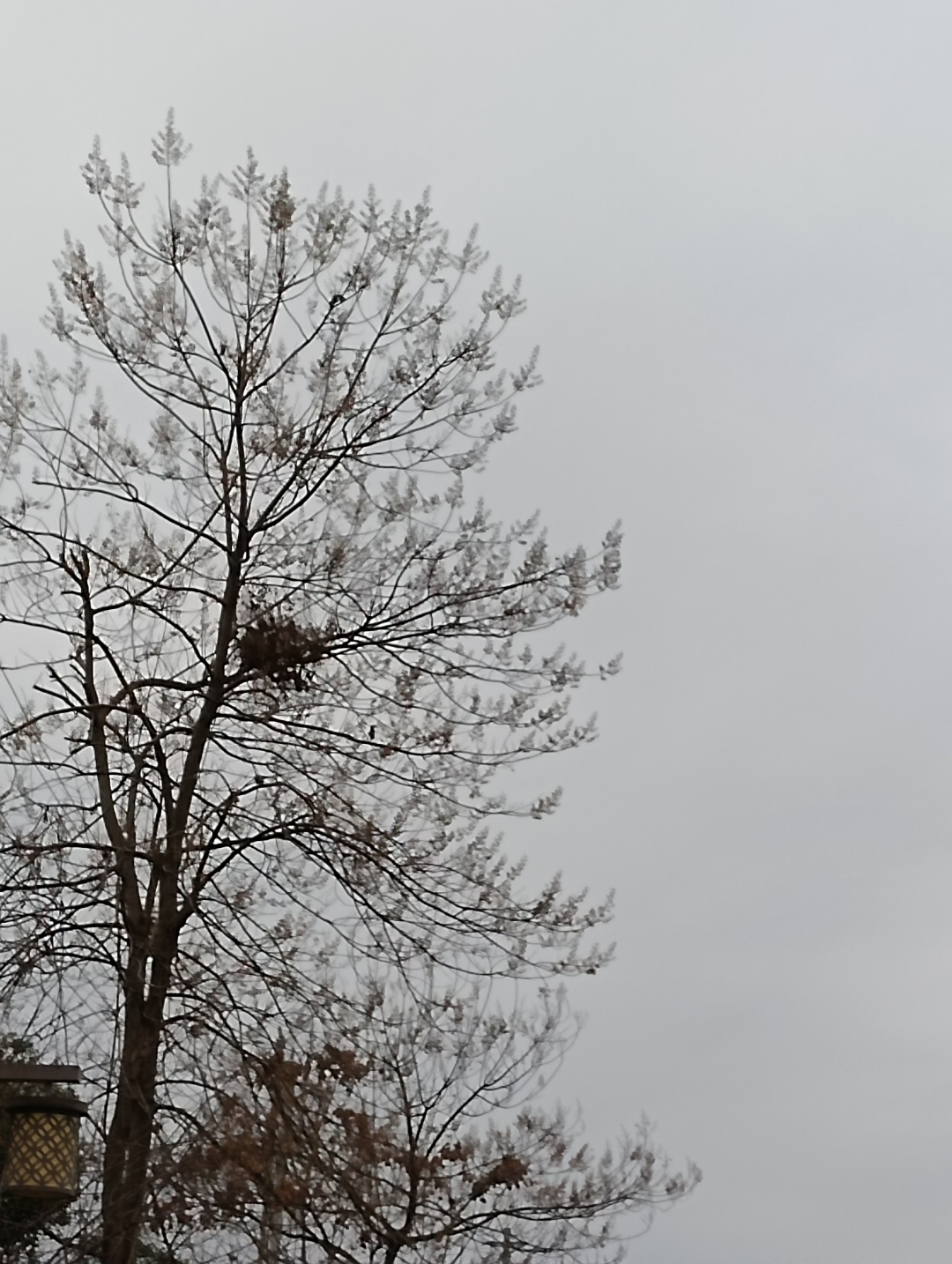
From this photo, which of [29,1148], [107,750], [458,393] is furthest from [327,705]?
[29,1148]

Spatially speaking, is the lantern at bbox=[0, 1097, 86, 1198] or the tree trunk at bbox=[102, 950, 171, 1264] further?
the lantern at bbox=[0, 1097, 86, 1198]

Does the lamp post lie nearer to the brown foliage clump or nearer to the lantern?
the lantern

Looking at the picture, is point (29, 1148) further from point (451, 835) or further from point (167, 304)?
point (167, 304)

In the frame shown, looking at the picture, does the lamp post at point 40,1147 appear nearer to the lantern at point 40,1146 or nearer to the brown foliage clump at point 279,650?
the lantern at point 40,1146

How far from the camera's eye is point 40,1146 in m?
5.55

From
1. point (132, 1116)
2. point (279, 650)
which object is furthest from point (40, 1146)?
point (279, 650)

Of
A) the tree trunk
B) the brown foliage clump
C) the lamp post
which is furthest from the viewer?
the brown foliage clump

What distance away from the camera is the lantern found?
218 inches

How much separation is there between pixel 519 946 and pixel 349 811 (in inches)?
38.3

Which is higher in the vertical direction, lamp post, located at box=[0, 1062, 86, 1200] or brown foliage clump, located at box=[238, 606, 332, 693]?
brown foliage clump, located at box=[238, 606, 332, 693]

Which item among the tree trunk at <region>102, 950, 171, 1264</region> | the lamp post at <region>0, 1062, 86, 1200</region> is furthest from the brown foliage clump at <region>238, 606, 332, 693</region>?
the lamp post at <region>0, 1062, 86, 1200</region>

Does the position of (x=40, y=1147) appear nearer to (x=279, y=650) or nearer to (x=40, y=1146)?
(x=40, y=1146)

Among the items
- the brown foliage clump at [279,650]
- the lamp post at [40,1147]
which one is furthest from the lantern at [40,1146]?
the brown foliage clump at [279,650]

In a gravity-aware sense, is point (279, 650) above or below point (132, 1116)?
above
